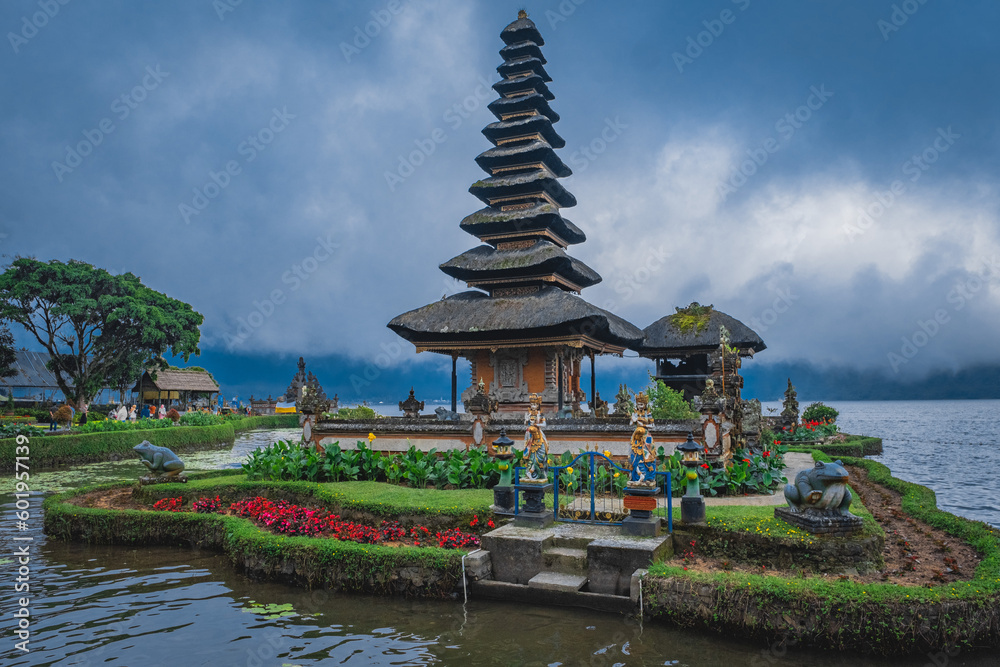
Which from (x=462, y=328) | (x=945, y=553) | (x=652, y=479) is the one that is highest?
(x=462, y=328)

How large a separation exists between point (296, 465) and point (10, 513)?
703 centimetres

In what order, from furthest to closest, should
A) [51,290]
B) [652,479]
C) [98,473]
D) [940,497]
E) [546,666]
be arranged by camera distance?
[51,290], [98,473], [940,497], [652,479], [546,666]

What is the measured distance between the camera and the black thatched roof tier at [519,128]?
30594mm

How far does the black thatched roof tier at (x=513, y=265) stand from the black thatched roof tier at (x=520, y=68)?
9.77 metres

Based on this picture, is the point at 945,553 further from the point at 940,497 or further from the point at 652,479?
the point at 940,497

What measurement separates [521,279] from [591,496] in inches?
717


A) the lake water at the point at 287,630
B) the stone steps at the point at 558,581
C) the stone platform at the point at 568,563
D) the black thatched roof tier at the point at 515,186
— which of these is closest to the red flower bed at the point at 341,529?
the stone platform at the point at 568,563

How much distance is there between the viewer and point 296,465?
15445 millimetres

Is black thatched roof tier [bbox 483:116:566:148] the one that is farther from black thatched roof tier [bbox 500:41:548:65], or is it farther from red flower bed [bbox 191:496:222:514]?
red flower bed [bbox 191:496:222:514]

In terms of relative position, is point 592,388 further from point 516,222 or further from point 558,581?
point 558,581

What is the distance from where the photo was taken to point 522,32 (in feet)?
108

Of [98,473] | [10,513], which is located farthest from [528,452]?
[98,473]

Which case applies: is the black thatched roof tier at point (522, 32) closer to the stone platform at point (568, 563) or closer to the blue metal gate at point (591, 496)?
the blue metal gate at point (591, 496)

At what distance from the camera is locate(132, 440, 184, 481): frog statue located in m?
15.1
